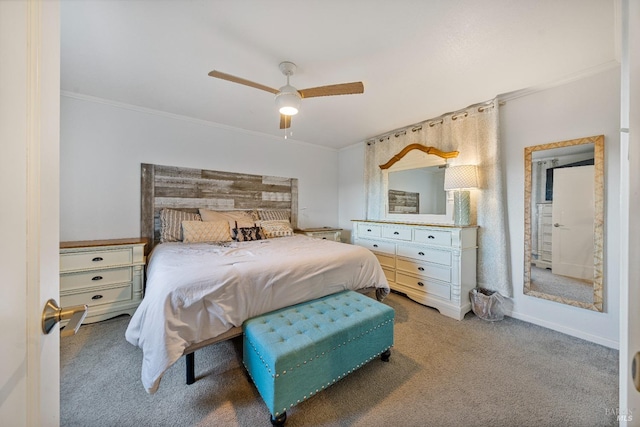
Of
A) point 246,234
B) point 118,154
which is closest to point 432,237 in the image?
point 246,234

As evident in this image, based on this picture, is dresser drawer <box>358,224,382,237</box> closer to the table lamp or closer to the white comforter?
the table lamp

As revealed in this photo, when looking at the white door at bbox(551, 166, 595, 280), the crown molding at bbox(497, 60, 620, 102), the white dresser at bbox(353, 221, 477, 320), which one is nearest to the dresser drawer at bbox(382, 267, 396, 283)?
the white dresser at bbox(353, 221, 477, 320)

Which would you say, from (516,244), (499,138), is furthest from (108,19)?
(516,244)

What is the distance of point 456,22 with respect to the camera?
1617 mm

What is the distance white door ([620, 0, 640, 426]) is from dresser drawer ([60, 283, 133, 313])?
343 cm

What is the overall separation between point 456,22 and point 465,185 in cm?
165

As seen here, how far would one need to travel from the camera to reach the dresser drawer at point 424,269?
2.72 meters

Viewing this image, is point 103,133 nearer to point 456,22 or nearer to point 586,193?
point 456,22

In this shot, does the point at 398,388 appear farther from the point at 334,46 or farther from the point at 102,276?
the point at 102,276

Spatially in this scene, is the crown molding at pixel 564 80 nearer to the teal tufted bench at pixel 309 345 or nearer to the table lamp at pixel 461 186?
the table lamp at pixel 461 186

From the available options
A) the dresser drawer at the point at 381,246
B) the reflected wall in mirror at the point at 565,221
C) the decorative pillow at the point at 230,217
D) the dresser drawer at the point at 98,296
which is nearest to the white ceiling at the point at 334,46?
the reflected wall in mirror at the point at 565,221

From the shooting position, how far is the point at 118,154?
2.92m

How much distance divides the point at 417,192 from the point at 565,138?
1617mm

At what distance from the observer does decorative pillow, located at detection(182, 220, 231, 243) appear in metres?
2.89
